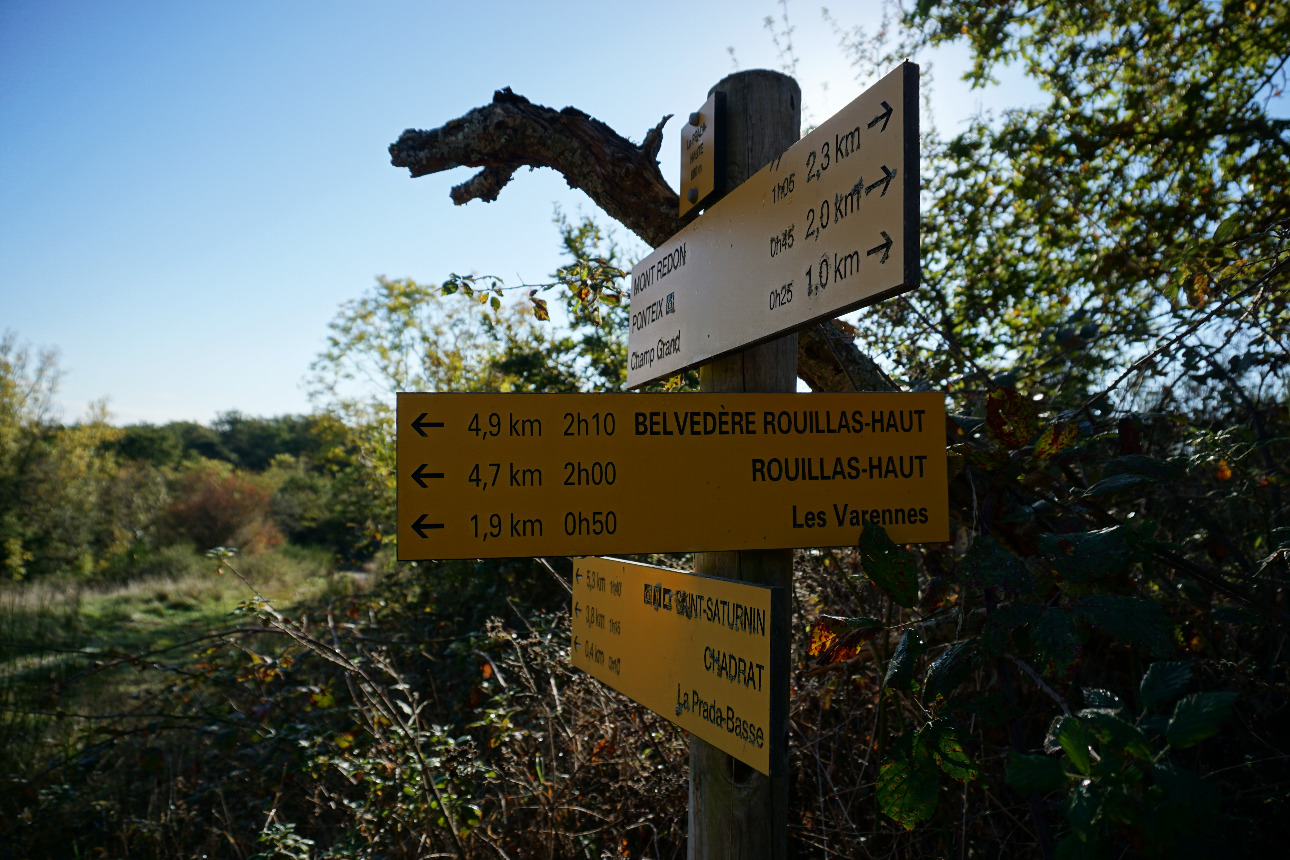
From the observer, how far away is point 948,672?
1339mm

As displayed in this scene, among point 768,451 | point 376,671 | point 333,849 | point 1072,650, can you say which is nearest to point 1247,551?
point 1072,650

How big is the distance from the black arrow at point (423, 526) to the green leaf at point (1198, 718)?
1121mm

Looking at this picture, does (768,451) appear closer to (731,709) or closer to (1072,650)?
(731,709)

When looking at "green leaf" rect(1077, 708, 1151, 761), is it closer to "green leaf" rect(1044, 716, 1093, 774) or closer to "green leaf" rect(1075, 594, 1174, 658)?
"green leaf" rect(1044, 716, 1093, 774)

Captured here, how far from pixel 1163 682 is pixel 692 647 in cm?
76

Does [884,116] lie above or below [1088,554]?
above

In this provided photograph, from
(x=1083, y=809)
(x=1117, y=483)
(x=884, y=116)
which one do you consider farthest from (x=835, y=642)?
(x=884, y=116)

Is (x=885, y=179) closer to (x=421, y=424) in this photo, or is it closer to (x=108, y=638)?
(x=421, y=424)

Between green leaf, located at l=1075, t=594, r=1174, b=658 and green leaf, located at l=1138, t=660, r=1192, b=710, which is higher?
green leaf, located at l=1075, t=594, r=1174, b=658

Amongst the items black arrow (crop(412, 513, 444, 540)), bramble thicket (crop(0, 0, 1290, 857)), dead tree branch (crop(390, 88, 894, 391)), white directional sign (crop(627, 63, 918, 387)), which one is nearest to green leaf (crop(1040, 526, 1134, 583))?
bramble thicket (crop(0, 0, 1290, 857))

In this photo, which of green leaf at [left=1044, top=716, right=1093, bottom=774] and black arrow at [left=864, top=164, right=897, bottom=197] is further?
black arrow at [left=864, top=164, right=897, bottom=197]

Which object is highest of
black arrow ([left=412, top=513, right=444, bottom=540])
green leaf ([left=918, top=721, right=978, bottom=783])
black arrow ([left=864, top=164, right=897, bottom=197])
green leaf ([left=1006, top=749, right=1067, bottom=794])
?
black arrow ([left=864, top=164, right=897, bottom=197])

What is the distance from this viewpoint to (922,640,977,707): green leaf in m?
1.31

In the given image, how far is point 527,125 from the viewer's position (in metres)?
2.49
